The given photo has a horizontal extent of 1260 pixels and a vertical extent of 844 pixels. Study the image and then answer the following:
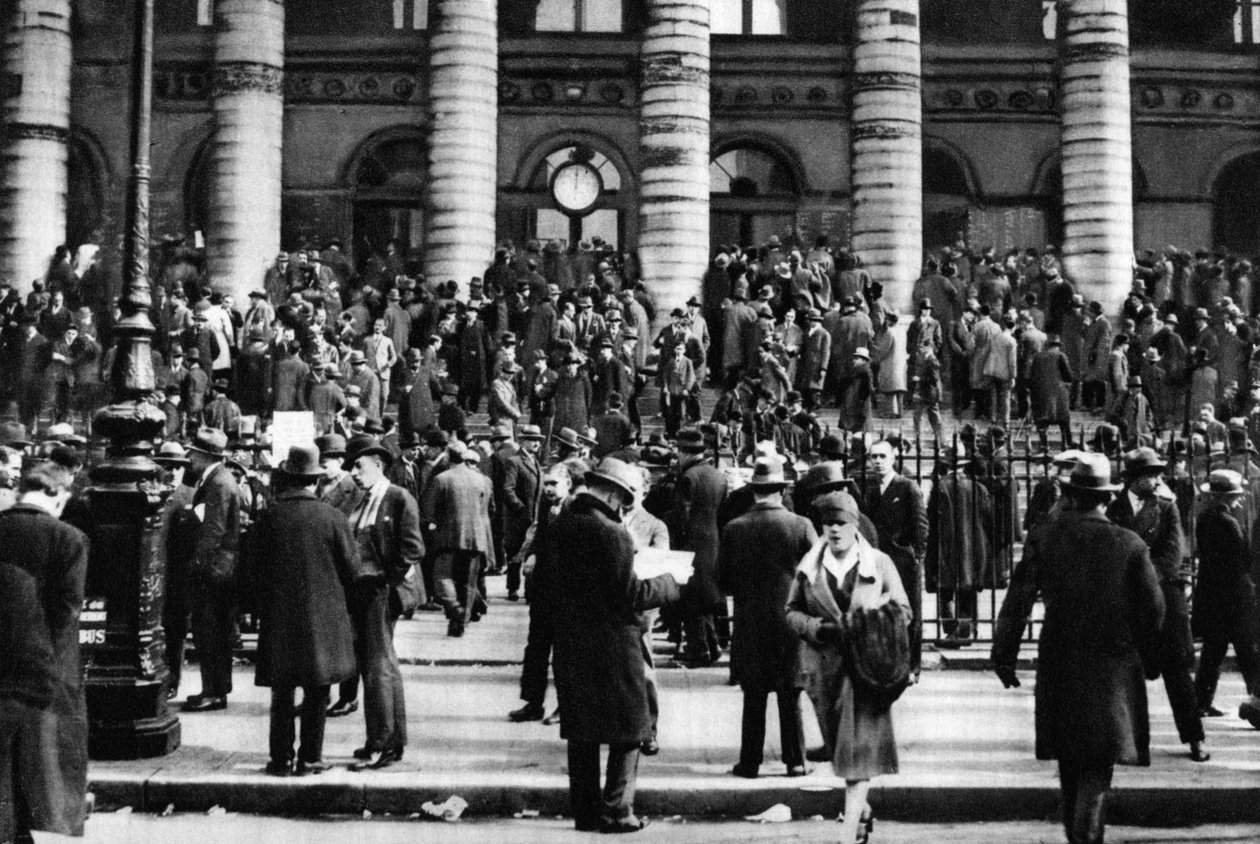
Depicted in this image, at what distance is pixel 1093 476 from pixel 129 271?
6241 millimetres

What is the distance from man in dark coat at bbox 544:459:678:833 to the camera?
25.0 feet

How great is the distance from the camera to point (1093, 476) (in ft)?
24.1

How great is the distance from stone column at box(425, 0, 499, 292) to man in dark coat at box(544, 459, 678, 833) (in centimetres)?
2115

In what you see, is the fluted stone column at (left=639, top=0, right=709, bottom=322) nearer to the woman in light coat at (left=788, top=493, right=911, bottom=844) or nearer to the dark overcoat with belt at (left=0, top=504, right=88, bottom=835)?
the woman in light coat at (left=788, top=493, right=911, bottom=844)

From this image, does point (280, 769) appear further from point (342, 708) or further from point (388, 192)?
point (388, 192)

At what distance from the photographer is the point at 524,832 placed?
802cm

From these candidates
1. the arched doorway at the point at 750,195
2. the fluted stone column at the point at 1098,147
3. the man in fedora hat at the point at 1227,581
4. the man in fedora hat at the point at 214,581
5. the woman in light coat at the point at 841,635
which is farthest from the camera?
the arched doorway at the point at 750,195

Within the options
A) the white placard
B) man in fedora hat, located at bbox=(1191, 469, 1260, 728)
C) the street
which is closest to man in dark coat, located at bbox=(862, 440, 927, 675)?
man in fedora hat, located at bbox=(1191, 469, 1260, 728)

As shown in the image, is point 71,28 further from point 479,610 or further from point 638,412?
point 479,610

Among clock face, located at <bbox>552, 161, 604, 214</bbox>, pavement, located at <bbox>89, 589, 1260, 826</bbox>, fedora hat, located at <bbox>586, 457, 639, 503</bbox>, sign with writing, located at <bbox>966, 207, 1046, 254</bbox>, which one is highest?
clock face, located at <bbox>552, 161, 604, 214</bbox>

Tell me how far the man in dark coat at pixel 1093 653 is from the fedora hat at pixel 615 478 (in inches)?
82.6

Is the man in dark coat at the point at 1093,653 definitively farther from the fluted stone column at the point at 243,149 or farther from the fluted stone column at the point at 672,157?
the fluted stone column at the point at 243,149

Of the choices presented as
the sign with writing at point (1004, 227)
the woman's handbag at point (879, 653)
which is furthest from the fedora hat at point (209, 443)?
the sign with writing at point (1004, 227)

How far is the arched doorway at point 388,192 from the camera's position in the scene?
3178cm
